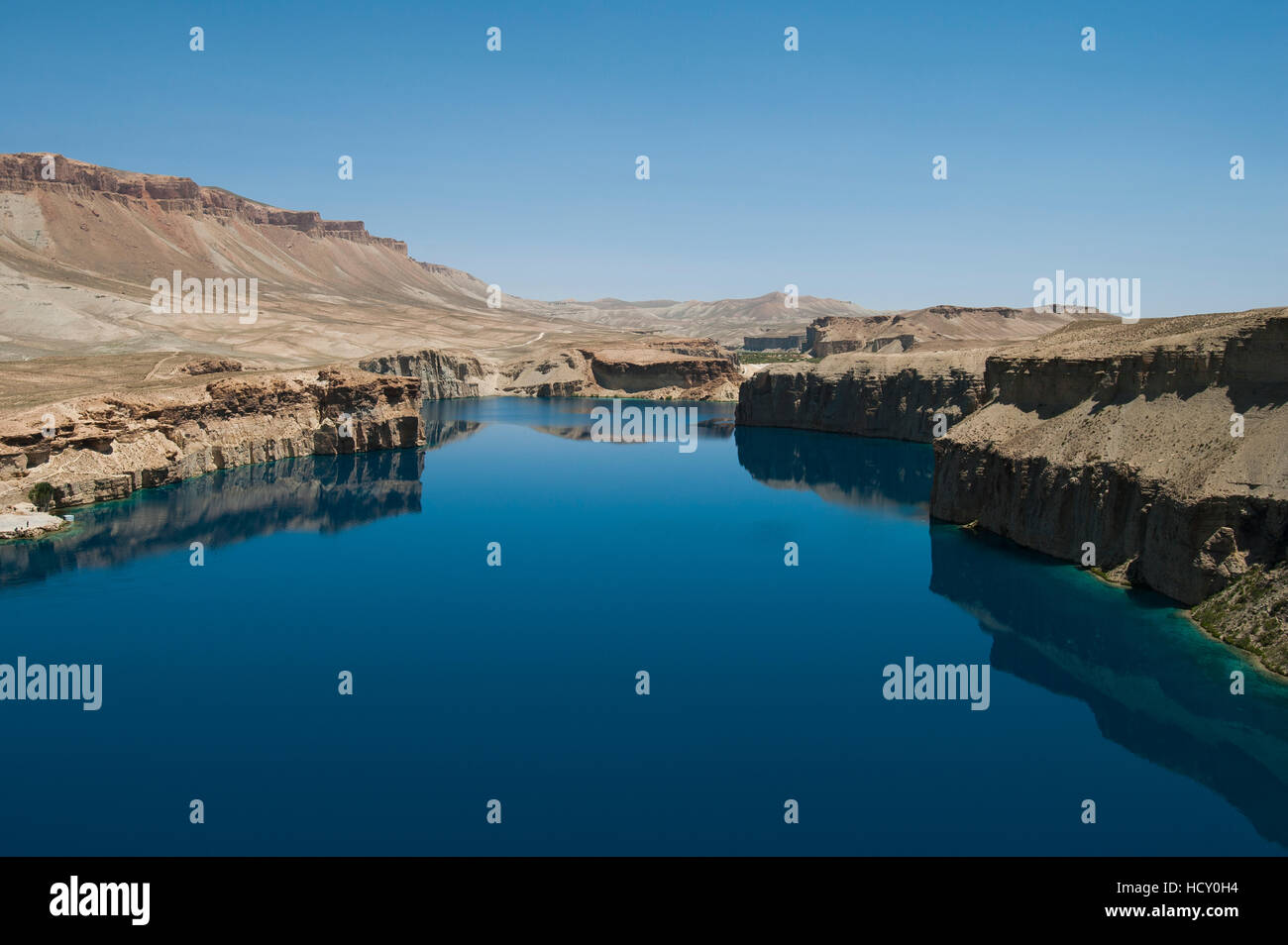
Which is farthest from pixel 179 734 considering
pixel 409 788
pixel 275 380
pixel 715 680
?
pixel 275 380

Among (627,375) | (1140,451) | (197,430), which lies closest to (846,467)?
(1140,451)

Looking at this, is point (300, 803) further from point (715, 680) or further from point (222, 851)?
point (715, 680)

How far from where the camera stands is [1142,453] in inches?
1556

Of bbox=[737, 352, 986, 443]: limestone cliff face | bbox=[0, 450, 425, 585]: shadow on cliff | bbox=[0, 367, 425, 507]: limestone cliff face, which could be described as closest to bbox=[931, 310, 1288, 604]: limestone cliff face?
bbox=[737, 352, 986, 443]: limestone cliff face

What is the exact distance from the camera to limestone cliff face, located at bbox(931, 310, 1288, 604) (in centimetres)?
3406

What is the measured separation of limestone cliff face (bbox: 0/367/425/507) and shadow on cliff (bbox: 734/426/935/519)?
35026 mm

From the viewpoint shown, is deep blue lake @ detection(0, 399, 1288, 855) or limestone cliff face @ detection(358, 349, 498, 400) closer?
deep blue lake @ detection(0, 399, 1288, 855)

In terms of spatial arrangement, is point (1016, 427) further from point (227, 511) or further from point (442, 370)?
point (442, 370)

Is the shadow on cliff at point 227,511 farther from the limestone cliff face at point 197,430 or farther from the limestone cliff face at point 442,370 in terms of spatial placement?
the limestone cliff face at point 442,370

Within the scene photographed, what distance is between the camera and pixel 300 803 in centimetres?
2216

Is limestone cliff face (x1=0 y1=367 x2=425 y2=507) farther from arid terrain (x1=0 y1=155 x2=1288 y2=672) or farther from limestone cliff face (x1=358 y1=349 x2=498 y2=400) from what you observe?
limestone cliff face (x1=358 y1=349 x2=498 y2=400)

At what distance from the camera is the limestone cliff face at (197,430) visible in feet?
184
